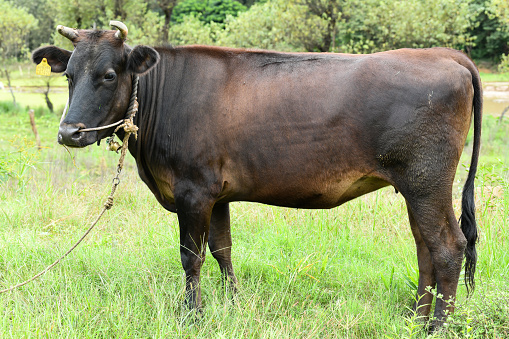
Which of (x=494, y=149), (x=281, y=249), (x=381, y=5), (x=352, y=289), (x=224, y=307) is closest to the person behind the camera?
(x=224, y=307)

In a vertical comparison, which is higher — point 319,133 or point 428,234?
point 319,133

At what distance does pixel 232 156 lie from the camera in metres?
3.87

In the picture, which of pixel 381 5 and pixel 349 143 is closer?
pixel 349 143

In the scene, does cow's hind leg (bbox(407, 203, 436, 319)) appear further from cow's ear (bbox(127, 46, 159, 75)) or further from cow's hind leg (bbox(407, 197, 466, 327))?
cow's ear (bbox(127, 46, 159, 75))

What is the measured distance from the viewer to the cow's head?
143 inches

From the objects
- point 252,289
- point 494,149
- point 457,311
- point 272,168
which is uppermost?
point 272,168

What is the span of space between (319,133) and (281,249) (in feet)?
5.54

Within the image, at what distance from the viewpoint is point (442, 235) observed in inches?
145

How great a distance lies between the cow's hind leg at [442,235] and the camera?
11.9 ft

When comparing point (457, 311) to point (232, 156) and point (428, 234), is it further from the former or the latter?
point (232, 156)

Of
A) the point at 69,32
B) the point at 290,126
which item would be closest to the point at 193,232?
the point at 290,126

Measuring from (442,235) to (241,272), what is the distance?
1874mm

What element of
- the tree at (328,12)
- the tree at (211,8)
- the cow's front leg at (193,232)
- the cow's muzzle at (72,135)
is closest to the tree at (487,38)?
the tree at (211,8)

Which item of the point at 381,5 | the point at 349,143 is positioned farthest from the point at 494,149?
the point at 349,143
